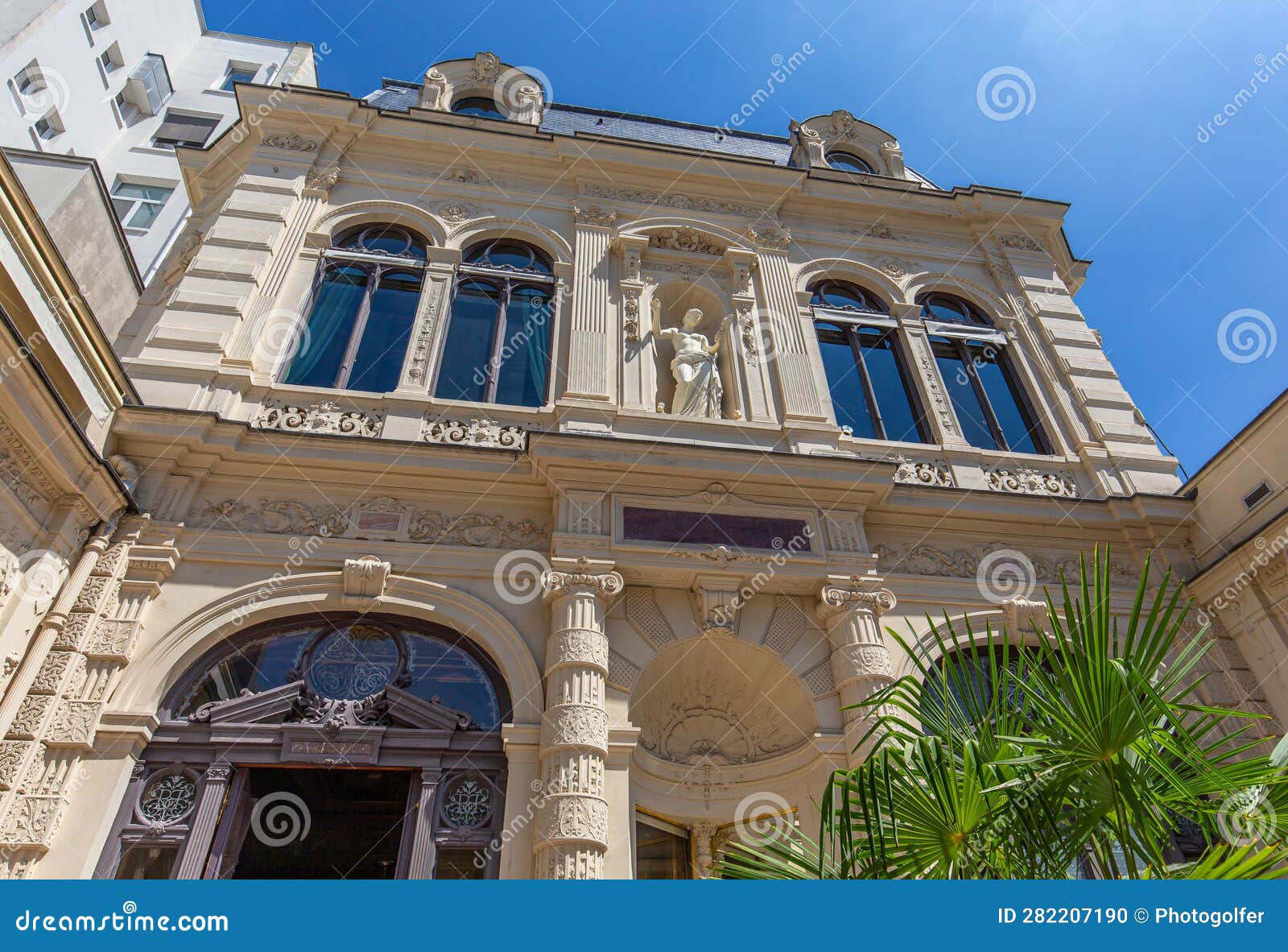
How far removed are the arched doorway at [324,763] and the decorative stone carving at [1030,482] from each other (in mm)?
6979

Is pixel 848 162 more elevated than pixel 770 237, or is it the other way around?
pixel 848 162

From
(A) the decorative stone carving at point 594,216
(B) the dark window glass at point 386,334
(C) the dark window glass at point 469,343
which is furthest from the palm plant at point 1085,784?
(A) the decorative stone carving at point 594,216

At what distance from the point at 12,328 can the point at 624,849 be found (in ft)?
21.3

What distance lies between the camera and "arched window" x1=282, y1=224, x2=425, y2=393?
1047 cm

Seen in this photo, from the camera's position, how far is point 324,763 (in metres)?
7.25

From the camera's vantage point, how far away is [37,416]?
21.7ft

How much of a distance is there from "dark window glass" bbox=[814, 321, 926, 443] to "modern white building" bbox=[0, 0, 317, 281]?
54.2 feet

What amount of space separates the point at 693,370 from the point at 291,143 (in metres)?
7.66
